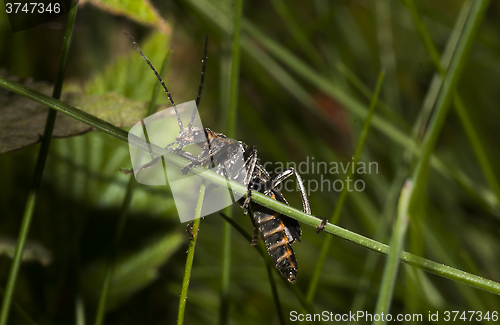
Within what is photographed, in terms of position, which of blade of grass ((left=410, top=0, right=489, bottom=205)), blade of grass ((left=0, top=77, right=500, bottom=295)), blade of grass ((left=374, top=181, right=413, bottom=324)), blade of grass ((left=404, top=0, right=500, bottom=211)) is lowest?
blade of grass ((left=374, top=181, right=413, bottom=324))

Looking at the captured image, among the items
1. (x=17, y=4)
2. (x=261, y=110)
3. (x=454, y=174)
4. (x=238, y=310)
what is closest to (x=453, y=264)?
(x=454, y=174)

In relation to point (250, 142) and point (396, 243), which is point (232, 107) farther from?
point (250, 142)

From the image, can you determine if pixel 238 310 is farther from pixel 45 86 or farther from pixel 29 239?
pixel 45 86

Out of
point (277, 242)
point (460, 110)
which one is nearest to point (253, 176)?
point (277, 242)

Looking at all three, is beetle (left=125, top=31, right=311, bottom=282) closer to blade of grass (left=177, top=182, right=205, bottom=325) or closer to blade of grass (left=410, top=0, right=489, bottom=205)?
blade of grass (left=177, top=182, right=205, bottom=325)

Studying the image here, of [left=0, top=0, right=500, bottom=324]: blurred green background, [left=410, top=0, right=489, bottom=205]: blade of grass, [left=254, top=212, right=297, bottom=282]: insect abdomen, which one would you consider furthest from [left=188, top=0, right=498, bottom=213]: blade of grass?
[left=254, top=212, right=297, bottom=282]: insect abdomen

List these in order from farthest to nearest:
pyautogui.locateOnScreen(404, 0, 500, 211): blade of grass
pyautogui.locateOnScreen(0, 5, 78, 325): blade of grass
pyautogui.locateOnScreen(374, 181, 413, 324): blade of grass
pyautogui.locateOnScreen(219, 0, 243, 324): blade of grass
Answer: pyautogui.locateOnScreen(404, 0, 500, 211): blade of grass < pyautogui.locateOnScreen(219, 0, 243, 324): blade of grass < pyautogui.locateOnScreen(0, 5, 78, 325): blade of grass < pyautogui.locateOnScreen(374, 181, 413, 324): blade of grass

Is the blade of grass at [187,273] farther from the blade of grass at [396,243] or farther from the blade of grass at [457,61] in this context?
the blade of grass at [457,61]
